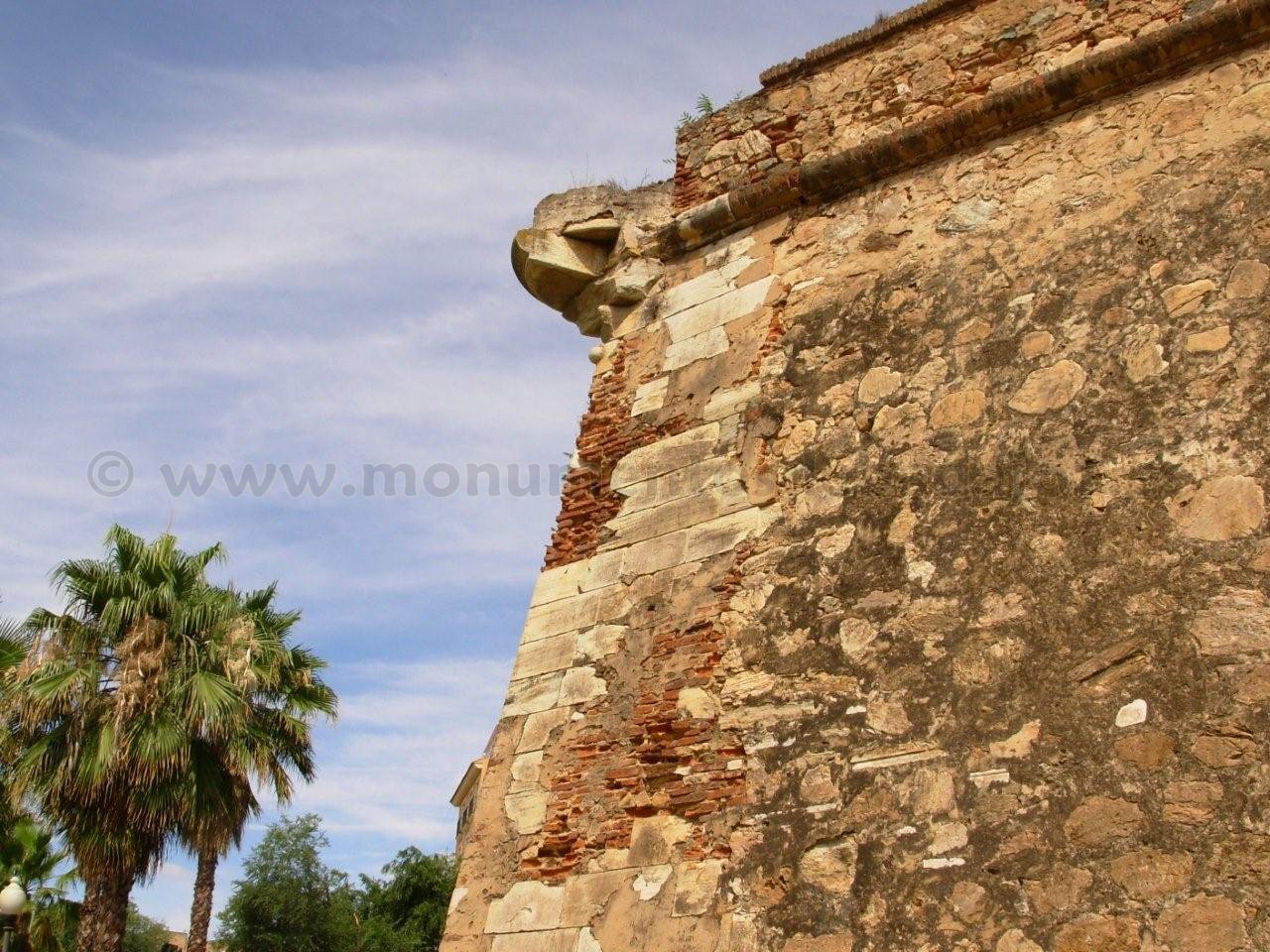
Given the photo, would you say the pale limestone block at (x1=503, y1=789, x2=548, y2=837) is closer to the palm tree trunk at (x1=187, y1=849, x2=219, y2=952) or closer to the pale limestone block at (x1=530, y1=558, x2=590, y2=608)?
the pale limestone block at (x1=530, y1=558, x2=590, y2=608)

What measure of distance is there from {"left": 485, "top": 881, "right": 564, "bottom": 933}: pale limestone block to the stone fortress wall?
14mm

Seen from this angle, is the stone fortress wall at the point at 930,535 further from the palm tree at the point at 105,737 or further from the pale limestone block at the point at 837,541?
the palm tree at the point at 105,737

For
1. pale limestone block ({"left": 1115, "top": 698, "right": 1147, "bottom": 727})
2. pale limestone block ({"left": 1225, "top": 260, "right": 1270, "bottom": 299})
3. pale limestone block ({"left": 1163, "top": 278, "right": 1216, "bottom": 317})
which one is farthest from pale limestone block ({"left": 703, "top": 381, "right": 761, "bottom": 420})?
pale limestone block ({"left": 1115, "top": 698, "right": 1147, "bottom": 727})

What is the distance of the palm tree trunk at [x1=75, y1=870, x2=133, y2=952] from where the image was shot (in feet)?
32.3

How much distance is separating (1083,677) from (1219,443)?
0.92 m

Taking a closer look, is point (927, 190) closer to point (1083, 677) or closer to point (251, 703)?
point (1083, 677)

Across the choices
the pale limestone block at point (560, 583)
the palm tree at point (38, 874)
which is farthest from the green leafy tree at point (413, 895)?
the pale limestone block at point (560, 583)

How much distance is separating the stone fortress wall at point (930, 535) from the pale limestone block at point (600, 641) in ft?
0.05

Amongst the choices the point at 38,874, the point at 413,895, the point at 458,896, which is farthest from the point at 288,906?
the point at 458,896

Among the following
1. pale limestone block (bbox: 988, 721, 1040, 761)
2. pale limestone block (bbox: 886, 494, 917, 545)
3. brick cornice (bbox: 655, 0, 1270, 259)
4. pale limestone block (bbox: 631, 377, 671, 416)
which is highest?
brick cornice (bbox: 655, 0, 1270, 259)

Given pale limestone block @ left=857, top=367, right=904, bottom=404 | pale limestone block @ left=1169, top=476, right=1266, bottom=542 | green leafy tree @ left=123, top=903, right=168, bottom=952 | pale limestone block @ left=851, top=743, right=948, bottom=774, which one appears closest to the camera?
pale limestone block @ left=1169, top=476, right=1266, bottom=542

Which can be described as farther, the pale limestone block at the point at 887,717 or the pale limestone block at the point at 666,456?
the pale limestone block at the point at 666,456

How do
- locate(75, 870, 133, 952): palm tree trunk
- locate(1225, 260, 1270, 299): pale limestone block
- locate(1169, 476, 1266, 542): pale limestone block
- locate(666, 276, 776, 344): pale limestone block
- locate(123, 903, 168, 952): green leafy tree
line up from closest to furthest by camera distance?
locate(1169, 476, 1266, 542): pale limestone block < locate(1225, 260, 1270, 299): pale limestone block < locate(666, 276, 776, 344): pale limestone block < locate(75, 870, 133, 952): palm tree trunk < locate(123, 903, 168, 952): green leafy tree

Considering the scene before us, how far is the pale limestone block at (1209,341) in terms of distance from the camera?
4.38 m
